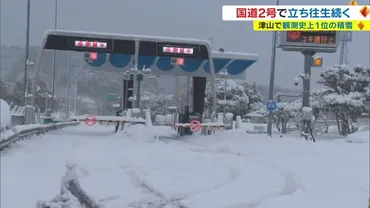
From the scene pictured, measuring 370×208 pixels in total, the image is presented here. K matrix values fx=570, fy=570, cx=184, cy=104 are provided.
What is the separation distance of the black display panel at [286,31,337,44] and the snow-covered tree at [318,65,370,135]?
42.6ft

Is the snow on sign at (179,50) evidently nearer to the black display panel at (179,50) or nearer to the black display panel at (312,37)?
the black display panel at (179,50)

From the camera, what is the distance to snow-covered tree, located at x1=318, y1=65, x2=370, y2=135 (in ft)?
133

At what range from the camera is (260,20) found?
17266 millimetres

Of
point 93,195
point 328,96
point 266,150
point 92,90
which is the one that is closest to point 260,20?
point 266,150

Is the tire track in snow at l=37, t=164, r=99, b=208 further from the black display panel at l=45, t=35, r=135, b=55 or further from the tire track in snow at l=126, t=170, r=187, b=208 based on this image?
the black display panel at l=45, t=35, r=135, b=55

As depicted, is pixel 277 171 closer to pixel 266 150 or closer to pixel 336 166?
pixel 336 166

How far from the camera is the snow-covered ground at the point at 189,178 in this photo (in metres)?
8.38

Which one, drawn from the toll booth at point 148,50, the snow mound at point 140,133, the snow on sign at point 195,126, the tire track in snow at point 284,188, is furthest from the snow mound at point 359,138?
the tire track in snow at point 284,188

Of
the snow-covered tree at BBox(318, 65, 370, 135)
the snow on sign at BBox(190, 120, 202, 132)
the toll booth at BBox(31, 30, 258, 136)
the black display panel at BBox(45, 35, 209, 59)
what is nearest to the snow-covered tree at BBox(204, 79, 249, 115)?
the snow-covered tree at BBox(318, 65, 370, 135)

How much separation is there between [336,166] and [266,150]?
13.7 feet

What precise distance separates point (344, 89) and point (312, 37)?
1567 centimetres

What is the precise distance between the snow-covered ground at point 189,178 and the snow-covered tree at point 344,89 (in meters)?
23.8

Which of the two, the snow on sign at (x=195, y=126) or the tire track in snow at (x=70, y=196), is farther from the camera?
the snow on sign at (x=195, y=126)

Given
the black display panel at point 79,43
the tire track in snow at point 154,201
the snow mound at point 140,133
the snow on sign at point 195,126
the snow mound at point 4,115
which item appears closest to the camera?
the tire track in snow at point 154,201
